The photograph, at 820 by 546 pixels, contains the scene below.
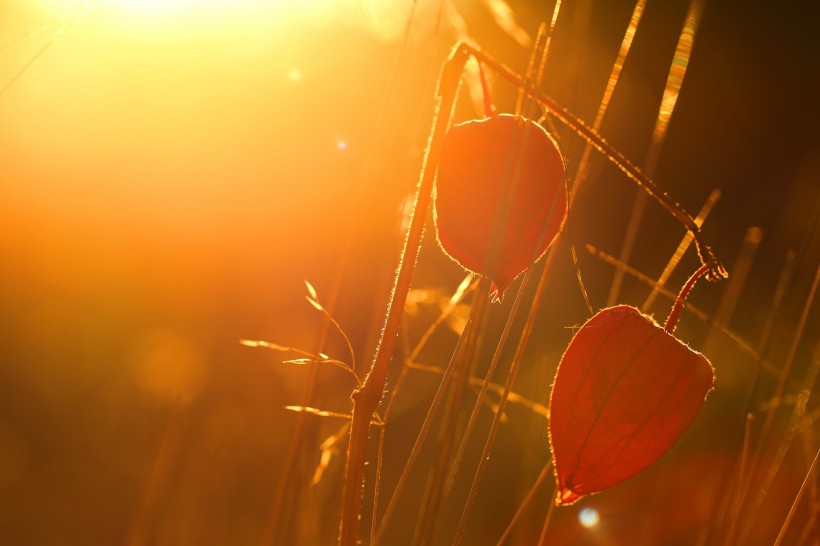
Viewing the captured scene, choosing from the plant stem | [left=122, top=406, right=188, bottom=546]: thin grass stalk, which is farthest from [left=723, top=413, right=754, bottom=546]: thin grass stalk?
[left=122, top=406, right=188, bottom=546]: thin grass stalk

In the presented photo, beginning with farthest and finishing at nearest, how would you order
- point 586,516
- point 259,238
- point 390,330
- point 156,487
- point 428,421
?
point 259,238, point 586,516, point 156,487, point 428,421, point 390,330

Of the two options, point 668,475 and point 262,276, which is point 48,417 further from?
point 668,475

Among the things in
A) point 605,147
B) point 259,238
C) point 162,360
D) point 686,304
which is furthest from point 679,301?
point 259,238

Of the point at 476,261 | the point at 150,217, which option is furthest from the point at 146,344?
the point at 476,261

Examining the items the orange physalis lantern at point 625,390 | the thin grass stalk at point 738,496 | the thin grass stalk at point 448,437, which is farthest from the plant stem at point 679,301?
the thin grass stalk at point 738,496

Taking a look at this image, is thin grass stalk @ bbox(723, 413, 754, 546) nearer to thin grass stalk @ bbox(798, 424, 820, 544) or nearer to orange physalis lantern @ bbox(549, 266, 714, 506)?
thin grass stalk @ bbox(798, 424, 820, 544)

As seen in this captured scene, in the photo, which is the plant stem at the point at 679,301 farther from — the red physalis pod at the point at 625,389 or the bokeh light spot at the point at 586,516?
the bokeh light spot at the point at 586,516

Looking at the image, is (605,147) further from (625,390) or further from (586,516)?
(586,516)
